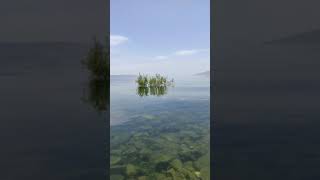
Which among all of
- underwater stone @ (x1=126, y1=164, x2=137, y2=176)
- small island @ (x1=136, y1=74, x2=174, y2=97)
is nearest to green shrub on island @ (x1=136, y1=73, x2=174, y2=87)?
small island @ (x1=136, y1=74, x2=174, y2=97)

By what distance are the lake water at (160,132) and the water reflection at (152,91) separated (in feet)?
0.12

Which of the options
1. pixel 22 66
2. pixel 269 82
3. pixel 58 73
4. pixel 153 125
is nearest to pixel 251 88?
pixel 269 82

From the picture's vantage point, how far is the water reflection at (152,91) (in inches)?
245

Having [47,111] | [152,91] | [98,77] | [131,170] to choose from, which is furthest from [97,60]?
[152,91]

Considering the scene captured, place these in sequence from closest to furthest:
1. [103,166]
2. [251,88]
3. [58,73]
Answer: [103,166]
[58,73]
[251,88]

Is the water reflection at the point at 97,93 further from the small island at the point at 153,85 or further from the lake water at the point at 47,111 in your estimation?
the small island at the point at 153,85

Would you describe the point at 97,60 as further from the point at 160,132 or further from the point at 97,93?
the point at 160,132

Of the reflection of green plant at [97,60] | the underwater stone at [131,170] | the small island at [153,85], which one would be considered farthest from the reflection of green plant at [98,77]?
the small island at [153,85]

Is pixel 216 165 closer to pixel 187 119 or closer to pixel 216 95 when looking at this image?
pixel 216 95

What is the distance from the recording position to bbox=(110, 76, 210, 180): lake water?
4.70m

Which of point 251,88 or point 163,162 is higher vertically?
point 251,88

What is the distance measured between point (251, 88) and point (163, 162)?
58.9 inches

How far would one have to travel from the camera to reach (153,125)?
6.21 m

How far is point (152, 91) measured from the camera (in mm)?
6266
